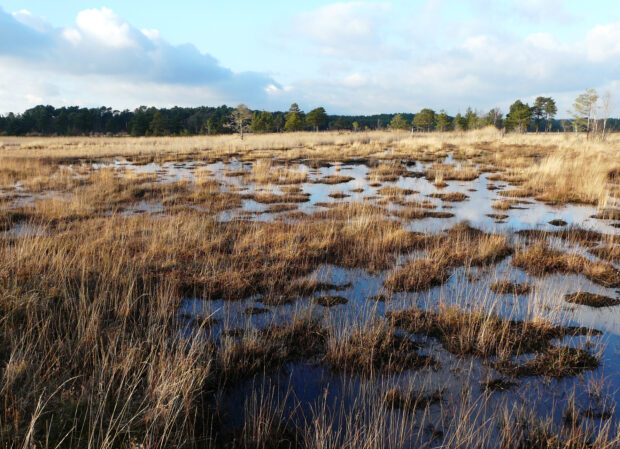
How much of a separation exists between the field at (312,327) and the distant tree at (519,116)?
70.1 meters

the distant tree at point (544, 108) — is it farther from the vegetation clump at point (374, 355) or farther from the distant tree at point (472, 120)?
the vegetation clump at point (374, 355)

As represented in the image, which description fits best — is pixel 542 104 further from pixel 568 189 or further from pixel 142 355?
pixel 142 355

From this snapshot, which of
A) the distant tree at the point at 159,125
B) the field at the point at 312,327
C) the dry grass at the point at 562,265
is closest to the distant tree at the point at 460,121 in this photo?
the distant tree at the point at 159,125

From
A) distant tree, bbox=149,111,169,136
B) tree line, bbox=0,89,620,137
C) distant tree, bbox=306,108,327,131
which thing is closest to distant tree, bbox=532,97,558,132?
tree line, bbox=0,89,620,137

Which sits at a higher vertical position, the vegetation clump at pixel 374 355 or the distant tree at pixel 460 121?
the distant tree at pixel 460 121

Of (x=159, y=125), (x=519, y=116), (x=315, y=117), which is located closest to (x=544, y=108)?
(x=519, y=116)

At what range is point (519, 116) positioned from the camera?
242ft

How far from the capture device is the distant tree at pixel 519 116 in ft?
238

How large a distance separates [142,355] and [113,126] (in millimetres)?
105982

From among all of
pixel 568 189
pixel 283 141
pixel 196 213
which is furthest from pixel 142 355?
pixel 283 141

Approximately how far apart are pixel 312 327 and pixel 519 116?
273 feet

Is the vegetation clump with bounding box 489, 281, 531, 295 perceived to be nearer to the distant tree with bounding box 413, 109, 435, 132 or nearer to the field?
the field

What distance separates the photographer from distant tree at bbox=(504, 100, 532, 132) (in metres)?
72.7

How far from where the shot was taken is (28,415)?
300 cm
